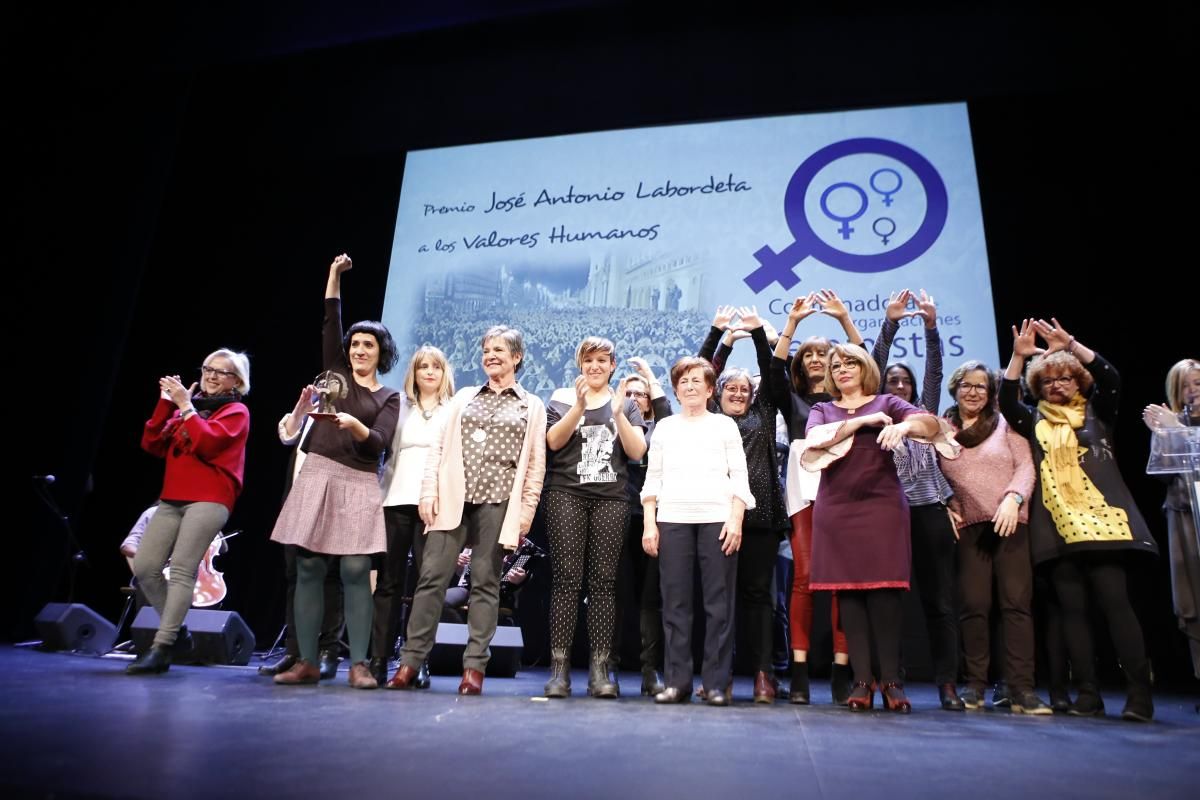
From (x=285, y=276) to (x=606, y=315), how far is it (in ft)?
8.87

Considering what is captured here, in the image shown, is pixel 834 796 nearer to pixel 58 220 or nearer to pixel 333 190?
pixel 58 220

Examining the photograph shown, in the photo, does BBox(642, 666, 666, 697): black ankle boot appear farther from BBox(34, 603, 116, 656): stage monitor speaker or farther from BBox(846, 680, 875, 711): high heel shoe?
BBox(34, 603, 116, 656): stage monitor speaker

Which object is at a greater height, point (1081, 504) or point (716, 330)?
point (716, 330)

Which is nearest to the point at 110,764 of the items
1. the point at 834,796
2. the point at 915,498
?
the point at 834,796

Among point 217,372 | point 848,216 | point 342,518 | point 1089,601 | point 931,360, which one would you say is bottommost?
point 1089,601

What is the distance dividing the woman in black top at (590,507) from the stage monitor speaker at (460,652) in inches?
36.5

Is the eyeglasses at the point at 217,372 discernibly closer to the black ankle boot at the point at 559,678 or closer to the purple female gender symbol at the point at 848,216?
the black ankle boot at the point at 559,678

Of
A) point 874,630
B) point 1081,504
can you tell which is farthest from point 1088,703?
point 874,630

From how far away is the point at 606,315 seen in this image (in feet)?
15.7

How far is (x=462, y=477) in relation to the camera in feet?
9.42

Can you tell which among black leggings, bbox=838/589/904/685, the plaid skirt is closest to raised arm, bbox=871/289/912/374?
black leggings, bbox=838/589/904/685

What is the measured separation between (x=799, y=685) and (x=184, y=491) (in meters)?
2.42

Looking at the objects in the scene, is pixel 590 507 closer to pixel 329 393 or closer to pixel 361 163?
pixel 329 393

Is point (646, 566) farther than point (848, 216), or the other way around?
point (848, 216)
